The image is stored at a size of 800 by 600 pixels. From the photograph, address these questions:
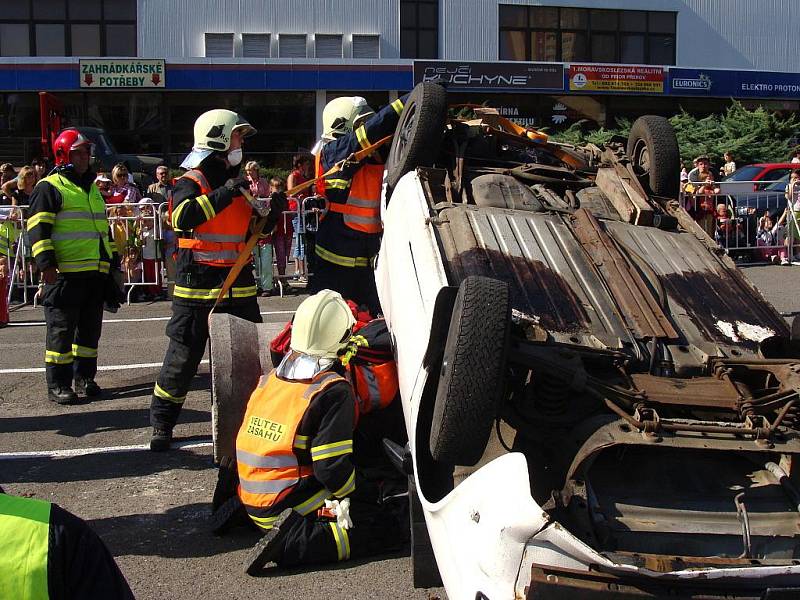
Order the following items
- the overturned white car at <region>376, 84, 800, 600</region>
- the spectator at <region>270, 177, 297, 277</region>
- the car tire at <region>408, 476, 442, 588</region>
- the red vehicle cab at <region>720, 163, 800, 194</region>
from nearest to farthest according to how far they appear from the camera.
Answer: the overturned white car at <region>376, 84, 800, 600</region>, the car tire at <region>408, 476, 442, 588</region>, the spectator at <region>270, 177, 297, 277</region>, the red vehicle cab at <region>720, 163, 800, 194</region>

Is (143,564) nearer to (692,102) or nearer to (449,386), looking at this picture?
(449,386)

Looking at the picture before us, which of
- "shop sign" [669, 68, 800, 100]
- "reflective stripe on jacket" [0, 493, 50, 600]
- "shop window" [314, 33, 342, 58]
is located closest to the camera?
"reflective stripe on jacket" [0, 493, 50, 600]

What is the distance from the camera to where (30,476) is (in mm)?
5312

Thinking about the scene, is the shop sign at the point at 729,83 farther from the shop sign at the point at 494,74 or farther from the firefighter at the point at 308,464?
the firefighter at the point at 308,464

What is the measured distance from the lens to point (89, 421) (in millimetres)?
6406

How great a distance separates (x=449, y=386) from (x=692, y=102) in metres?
28.7

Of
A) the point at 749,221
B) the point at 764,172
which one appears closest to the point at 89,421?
the point at 749,221

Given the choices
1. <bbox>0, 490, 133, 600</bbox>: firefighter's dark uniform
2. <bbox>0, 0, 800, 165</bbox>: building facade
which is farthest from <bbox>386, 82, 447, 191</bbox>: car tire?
<bbox>0, 0, 800, 165</bbox>: building facade

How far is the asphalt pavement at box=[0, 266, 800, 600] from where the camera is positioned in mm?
3975

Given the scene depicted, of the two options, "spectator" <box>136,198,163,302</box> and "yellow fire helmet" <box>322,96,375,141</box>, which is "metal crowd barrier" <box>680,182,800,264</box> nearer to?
"spectator" <box>136,198,163,302</box>

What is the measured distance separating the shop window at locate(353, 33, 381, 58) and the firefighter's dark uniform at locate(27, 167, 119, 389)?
21187mm

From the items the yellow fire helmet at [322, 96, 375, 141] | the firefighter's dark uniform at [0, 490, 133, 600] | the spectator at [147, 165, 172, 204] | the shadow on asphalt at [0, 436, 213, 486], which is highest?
the yellow fire helmet at [322, 96, 375, 141]

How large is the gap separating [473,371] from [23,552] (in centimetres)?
166

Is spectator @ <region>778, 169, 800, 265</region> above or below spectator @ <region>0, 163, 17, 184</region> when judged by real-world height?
below
